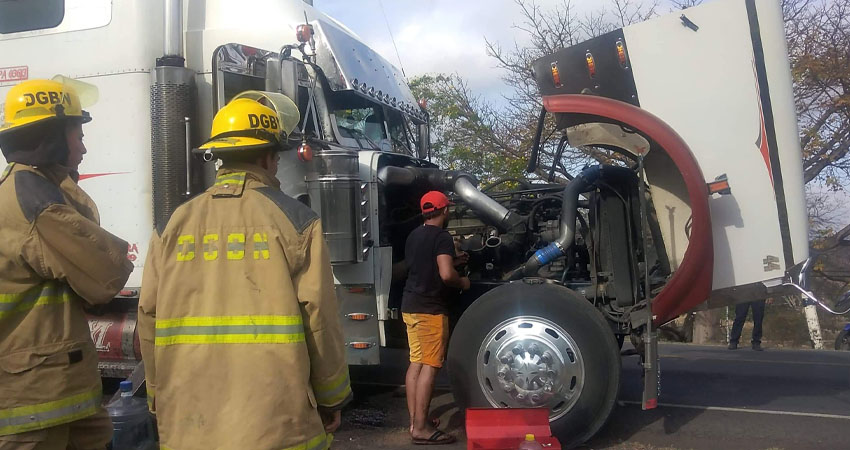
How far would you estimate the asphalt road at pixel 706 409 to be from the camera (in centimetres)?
505

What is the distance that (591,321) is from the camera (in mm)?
4699

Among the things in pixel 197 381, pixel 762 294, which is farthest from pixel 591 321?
pixel 197 381

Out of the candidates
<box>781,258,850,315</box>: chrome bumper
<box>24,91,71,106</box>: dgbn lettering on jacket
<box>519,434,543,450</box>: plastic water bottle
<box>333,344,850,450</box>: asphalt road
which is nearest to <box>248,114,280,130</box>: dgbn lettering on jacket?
<box>24,91,71,106</box>: dgbn lettering on jacket

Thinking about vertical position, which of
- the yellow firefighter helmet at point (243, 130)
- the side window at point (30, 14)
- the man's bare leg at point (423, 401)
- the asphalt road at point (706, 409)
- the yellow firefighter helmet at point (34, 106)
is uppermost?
the side window at point (30, 14)

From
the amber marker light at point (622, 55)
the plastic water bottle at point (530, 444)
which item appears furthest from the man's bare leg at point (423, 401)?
the amber marker light at point (622, 55)

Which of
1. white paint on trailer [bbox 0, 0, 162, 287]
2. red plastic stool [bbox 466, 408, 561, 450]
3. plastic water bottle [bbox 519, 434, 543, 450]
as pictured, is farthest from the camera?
white paint on trailer [bbox 0, 0, 162, 287]

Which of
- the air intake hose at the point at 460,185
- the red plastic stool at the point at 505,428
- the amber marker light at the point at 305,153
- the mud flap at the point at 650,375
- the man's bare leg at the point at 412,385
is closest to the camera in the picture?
the red plastic stool at the point at 505,428

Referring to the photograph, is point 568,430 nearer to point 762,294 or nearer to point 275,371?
point 762,294

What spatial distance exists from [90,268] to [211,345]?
28.6 inches

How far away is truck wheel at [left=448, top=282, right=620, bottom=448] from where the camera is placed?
4672 mm

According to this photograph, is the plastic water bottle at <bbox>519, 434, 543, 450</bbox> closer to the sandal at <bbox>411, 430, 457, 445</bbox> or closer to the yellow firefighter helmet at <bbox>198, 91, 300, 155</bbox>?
the sandal at <bbox>411, 430, 457, 445</bbox>

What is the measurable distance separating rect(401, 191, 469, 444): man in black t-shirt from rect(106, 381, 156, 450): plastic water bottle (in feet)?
5.72

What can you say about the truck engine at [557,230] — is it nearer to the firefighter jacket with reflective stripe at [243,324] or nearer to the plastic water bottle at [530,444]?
the plastic water bottle at [530,444]

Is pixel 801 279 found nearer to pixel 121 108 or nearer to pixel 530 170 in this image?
pixel 530 170
